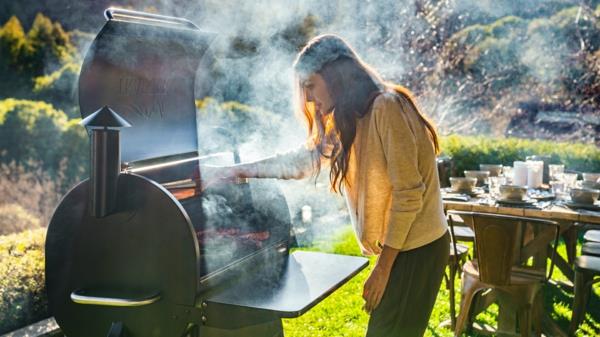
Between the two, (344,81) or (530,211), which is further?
(530,211)

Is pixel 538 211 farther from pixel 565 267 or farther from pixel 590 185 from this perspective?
pixel 565 267

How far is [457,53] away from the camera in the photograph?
10422 mm

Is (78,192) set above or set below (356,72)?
below

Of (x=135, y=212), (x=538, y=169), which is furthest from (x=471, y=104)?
(x=135, y=212)

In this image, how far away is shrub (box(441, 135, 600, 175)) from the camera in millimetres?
8516

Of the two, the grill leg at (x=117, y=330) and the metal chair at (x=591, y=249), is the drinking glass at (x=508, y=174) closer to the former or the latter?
the metal chair at (x=591, y=249)

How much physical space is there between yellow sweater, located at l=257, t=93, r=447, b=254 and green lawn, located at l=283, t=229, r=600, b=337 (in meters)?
1.91

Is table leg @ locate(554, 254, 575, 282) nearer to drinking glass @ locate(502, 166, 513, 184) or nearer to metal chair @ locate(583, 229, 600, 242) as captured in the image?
metal chair @ locate(583, 229, 600, 242)

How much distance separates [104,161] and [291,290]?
0.83m

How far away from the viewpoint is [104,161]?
6.27 feet

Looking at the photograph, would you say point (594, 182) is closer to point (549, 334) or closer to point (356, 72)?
point (549, 334)

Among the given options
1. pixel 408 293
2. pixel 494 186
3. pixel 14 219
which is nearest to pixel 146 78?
pixel 408 293

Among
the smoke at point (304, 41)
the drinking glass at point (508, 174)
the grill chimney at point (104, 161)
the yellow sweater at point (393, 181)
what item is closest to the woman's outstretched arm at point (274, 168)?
the smoke at point (304, 41)

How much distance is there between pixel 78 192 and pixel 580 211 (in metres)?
3.40
